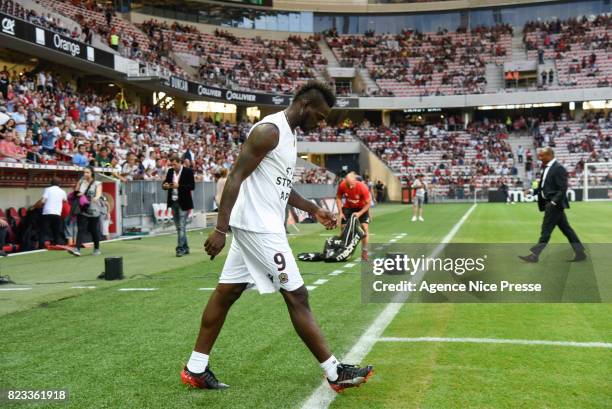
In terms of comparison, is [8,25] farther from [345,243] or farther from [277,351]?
[277,351]

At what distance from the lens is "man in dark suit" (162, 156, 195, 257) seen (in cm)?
1302

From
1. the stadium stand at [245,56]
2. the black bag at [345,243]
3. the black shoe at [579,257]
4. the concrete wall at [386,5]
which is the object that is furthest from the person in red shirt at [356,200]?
the concrete wall at [386,5]

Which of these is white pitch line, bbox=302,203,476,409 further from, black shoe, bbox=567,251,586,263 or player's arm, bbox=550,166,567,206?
player's arm, bbox=550,166,567,206

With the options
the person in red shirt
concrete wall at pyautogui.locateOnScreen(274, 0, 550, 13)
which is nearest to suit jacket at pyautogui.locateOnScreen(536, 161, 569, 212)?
the person in red shirt

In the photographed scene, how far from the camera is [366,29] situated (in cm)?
6531

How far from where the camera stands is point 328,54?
6253 centimetres

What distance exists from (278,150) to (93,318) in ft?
12.4

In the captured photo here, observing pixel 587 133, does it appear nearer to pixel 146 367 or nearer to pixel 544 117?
pixel 544 117

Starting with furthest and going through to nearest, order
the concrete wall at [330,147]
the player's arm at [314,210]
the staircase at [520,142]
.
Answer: the concrete wall at [330,147] < the staircase at [520,142] < the player's arm at [314,210]

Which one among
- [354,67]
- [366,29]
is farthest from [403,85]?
[366,29]

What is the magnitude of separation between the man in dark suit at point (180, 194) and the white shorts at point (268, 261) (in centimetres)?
883

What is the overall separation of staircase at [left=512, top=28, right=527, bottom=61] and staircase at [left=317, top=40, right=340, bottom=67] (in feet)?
56.3

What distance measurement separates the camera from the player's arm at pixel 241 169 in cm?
415

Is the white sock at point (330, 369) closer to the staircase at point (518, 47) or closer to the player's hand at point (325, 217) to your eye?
the player's hand at point (325, 217)
